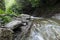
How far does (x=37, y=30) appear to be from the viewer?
8.02 meters

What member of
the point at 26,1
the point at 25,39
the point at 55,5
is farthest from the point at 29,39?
the point at 26,1

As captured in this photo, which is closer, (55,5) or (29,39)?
(29,39)

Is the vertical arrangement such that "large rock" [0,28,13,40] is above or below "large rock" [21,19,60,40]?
above

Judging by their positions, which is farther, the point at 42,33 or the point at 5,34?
the point at 42,33

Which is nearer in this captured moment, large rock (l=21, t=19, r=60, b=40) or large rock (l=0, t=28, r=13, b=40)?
large rock (l=0, t=28, r=13, b=40)

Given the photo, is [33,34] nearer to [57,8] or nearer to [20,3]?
[57,8]

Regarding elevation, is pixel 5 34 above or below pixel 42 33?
above

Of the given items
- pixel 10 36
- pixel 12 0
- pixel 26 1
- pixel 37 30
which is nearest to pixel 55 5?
pixel 26 1

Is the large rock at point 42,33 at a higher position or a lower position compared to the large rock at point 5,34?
lower

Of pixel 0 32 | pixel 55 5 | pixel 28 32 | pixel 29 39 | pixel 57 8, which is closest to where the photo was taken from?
pixel 0 32

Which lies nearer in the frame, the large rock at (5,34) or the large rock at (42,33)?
the large rock at (5,34)

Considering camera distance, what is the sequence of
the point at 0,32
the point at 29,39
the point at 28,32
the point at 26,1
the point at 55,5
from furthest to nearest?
the point at 26,1 < the point at 55,5 < the point at 28,32 < the point at 29,39 < the point at 0,32

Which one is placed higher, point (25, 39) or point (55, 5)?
point (55, 5)

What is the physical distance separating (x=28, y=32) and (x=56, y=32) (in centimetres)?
139
